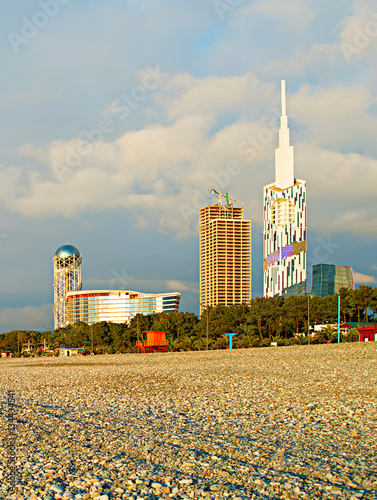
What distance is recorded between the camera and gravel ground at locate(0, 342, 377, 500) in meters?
7.81

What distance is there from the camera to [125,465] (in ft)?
29.7

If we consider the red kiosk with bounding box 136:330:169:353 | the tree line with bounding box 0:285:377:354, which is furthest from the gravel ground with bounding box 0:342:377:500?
the tree line with bounding box 0:285:377:354

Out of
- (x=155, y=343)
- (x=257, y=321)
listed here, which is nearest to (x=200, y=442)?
(x=155, y=343)

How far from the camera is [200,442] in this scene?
34.9 feet

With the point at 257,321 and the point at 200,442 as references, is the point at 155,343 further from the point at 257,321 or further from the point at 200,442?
the point at 200,442

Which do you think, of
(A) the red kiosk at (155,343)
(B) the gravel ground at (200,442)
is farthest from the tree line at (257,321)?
(B) the gravel ground at (200,442)

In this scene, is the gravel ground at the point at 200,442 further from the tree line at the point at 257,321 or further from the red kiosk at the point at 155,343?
the tree line at the point at 257,321

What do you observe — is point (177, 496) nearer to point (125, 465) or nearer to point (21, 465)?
point (125, 465)

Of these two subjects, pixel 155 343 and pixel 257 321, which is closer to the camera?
pixel 155 343

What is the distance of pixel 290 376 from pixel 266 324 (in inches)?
2496

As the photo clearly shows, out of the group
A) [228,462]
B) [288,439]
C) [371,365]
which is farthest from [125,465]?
[371,365]

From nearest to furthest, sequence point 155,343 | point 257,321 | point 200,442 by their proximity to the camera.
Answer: point 200,442 < point 155,343 < point 257,321

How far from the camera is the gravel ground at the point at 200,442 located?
25.6 feet

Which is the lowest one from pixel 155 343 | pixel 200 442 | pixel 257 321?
pixel 155 343
